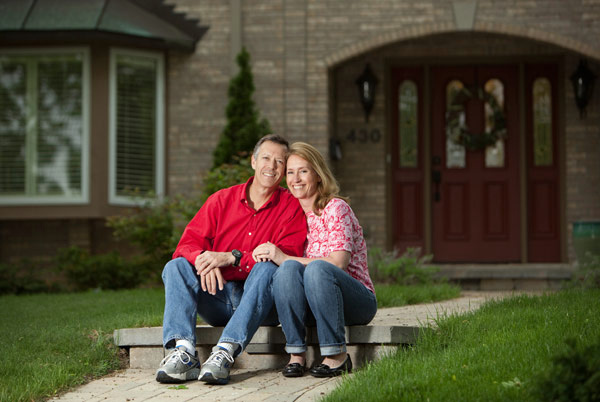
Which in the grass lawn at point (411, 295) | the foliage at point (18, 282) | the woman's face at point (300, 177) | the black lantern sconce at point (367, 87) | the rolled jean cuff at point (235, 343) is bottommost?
the foliage at point (18, 282)

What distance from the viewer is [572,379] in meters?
2.94

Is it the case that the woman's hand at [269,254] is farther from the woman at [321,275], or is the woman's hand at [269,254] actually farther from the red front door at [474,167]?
the red front door at [474,167]

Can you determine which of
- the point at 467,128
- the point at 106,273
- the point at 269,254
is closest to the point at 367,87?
the point at 467,128

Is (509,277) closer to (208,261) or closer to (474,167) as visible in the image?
(474,167)

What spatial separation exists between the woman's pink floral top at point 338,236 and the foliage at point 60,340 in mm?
1346

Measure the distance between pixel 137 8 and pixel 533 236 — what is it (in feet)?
18.4

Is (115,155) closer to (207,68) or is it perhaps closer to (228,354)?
(207,68)

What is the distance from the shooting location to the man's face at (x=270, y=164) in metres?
4.59

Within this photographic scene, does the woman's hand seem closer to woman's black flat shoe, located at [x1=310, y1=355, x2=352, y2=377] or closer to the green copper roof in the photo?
woman's black flat shoe, located at [x1=310, y1=355, x2=352, y2=377]

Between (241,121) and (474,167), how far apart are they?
9.97 feet

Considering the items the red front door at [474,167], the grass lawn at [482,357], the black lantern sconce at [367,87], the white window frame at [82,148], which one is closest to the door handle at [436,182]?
Answer: the red front door at [474,167]

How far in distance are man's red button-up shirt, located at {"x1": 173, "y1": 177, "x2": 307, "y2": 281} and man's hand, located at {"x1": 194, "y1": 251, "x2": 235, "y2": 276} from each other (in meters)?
0.11

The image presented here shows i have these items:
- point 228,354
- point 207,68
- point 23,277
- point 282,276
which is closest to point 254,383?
point 228,354

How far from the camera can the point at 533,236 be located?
10469 mm
